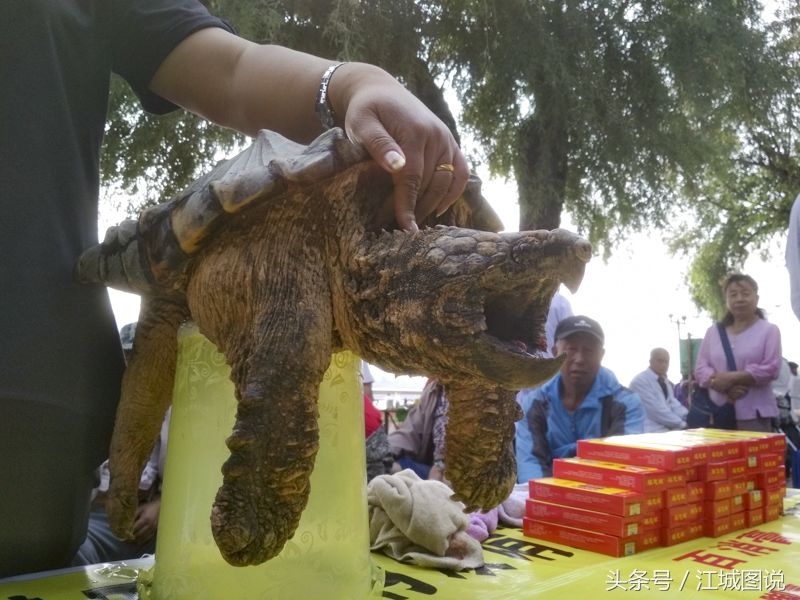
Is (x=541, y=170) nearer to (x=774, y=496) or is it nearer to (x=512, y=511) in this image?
(x=774, y=496)

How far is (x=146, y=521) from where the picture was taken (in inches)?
49.7

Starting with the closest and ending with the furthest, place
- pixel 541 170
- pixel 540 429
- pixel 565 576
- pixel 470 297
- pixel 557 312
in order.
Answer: pixel 470 297 < pixel 565 576 < pixel 540 429 < pixel 557 312 < pixel 541 170

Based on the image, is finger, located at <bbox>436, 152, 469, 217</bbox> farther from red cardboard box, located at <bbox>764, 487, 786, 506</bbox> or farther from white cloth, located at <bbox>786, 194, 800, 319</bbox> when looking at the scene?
white cloth, located at <bbox>786, 194, 800, 319</bbox>

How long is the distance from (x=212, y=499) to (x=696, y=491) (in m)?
1.08

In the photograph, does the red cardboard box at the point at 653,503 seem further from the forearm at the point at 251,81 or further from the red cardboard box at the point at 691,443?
the forearm at the point at 251,81

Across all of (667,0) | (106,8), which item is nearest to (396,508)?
(106,8)

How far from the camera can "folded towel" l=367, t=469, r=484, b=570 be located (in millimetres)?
1070

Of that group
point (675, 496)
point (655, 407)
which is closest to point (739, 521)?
point (675, 496)

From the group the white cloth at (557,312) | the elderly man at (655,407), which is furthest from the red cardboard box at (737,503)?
the elderly man at (655,407)

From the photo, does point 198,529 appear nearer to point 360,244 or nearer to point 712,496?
point 360,244

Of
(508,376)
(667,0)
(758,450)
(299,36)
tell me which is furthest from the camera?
(667,0)

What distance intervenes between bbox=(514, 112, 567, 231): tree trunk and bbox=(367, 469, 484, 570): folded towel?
9.58 ft

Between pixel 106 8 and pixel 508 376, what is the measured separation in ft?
2.14

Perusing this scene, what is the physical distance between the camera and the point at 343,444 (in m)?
0.74
